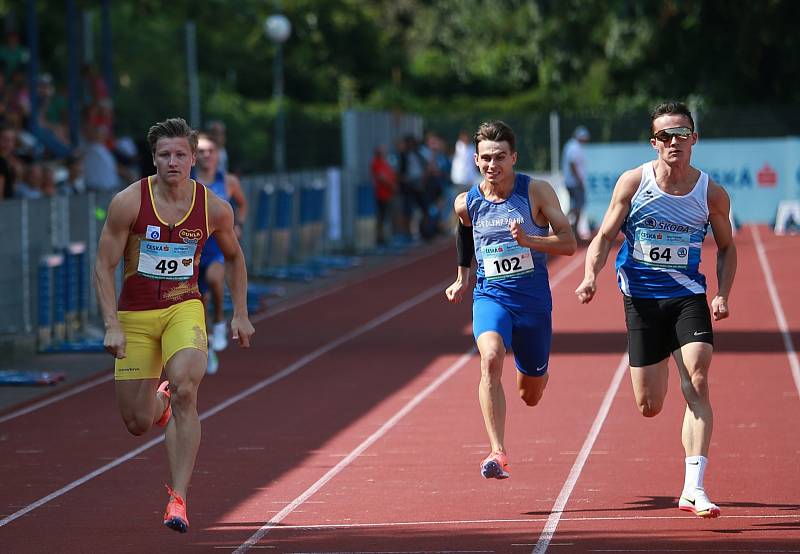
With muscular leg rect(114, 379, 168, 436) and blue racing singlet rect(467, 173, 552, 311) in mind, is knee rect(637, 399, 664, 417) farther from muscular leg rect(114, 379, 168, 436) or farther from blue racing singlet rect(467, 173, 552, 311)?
muscular leg rect(114, 379, 168, 436)

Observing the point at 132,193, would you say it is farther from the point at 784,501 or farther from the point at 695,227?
the point at 784,501

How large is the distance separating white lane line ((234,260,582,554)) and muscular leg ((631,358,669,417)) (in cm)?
183

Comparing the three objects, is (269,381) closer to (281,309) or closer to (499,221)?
(499,221)

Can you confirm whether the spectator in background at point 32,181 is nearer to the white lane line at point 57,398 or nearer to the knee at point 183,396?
the white lane line at point 57,398

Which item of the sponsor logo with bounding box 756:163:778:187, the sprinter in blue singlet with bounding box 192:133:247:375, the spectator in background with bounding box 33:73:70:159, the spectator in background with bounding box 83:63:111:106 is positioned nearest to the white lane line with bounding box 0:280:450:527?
the sprinter in blue singlet with bounding box 192:133:247:375

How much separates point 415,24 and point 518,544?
2353 inches

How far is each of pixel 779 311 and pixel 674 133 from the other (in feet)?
35.8

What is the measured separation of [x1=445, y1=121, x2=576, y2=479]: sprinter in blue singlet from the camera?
840 centimetres

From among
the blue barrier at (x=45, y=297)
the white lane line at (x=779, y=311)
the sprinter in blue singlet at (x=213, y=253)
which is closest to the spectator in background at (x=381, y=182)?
the white lane line at (x=779, y=311)

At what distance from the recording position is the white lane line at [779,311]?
543 inches

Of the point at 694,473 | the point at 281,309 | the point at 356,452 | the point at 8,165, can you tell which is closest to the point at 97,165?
the point at 281,309

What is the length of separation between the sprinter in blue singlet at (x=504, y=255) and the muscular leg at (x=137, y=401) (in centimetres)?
168

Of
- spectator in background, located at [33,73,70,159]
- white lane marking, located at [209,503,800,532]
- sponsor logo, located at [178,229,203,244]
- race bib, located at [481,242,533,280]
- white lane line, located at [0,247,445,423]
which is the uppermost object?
spectator in background, located at [33,73,70,159]

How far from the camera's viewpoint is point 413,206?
1256 inches
